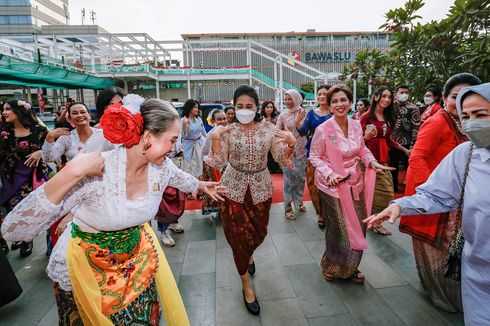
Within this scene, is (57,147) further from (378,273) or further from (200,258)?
(378,273)

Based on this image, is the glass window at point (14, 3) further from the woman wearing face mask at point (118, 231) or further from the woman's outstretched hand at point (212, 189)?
the woman wearing face mask at point (118, 231)

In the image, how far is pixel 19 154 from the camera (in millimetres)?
3424

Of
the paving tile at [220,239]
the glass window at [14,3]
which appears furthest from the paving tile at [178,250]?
the glass window at [14,3]

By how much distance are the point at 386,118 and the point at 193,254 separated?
3.11 metres

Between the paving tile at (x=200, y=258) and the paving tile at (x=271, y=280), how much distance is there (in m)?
0.47

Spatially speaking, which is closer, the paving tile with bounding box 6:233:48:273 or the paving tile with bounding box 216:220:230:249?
the paving tile with bounding box 6:233:48:273

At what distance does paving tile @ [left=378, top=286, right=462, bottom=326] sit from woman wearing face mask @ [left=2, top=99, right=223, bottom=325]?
5.58ft

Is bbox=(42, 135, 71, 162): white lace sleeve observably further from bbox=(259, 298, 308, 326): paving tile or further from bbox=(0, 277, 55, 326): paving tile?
bbox=(259, 298, 308, 326): paving tile

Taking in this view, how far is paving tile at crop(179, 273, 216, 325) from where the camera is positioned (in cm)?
232

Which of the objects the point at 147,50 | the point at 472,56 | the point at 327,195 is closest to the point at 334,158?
the point at 327,195

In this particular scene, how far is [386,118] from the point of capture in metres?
4.20

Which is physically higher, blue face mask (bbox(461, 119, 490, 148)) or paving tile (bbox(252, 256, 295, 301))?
blue face mask (bbox(461, 119, 490, 148))

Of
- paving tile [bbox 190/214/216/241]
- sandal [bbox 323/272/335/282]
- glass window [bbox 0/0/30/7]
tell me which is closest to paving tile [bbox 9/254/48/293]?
paving tile [bbox 190/214/216/241]

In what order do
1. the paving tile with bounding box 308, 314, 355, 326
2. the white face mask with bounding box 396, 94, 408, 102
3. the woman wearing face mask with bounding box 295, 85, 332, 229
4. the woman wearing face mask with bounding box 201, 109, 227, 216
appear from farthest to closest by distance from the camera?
the white face mask with bounding box 396, 94, 408, 102, the woman wearing face mask with bounding box 201, 109, 227, 216, the woman wearing face mask with bounding box 295, 85, 332, 229, the paving tile with bounding box 308, 314, 355, 326
